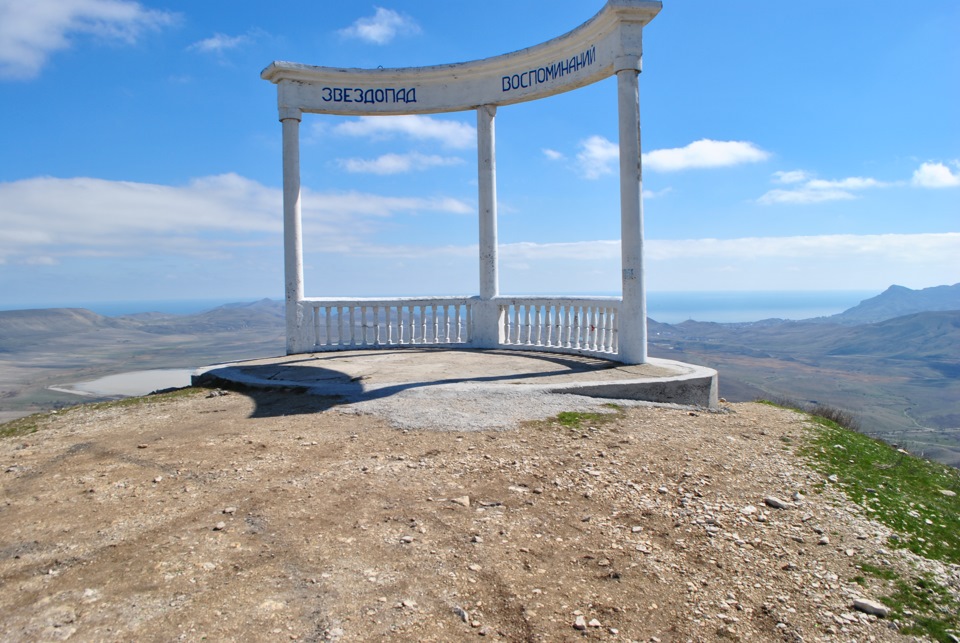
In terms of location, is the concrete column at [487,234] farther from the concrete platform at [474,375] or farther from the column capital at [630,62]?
the column capital at [630,62]

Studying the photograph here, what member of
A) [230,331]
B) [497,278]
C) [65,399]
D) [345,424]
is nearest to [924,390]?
[497,278]

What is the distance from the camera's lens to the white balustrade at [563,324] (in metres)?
10.6

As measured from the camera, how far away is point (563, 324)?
38.4 feet

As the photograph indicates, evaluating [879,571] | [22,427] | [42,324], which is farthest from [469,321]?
[42,324]

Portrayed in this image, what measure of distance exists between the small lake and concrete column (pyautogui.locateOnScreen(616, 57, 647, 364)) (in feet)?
198

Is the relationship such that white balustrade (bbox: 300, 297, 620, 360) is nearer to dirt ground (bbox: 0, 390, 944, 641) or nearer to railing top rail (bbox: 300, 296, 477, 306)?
railing top rail (bbox: 300, 296, 477, 306)

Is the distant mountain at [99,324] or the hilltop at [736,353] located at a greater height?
the distant mountain at [99,324]

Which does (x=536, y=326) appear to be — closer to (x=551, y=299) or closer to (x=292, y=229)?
(x=551, y=299)

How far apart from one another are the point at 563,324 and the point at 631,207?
2913 millimetres

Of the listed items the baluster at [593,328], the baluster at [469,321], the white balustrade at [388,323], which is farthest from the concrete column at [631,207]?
the white balustrade at [388,323]

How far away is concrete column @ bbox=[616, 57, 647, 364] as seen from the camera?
954cm

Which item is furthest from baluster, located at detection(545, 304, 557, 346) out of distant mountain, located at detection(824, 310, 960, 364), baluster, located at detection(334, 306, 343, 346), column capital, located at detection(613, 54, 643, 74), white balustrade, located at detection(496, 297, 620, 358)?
distant mountain, located at detection(824, 310, 960, 364)

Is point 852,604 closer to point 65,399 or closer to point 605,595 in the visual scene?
point 605,595

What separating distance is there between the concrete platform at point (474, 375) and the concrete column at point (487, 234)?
1120mm
